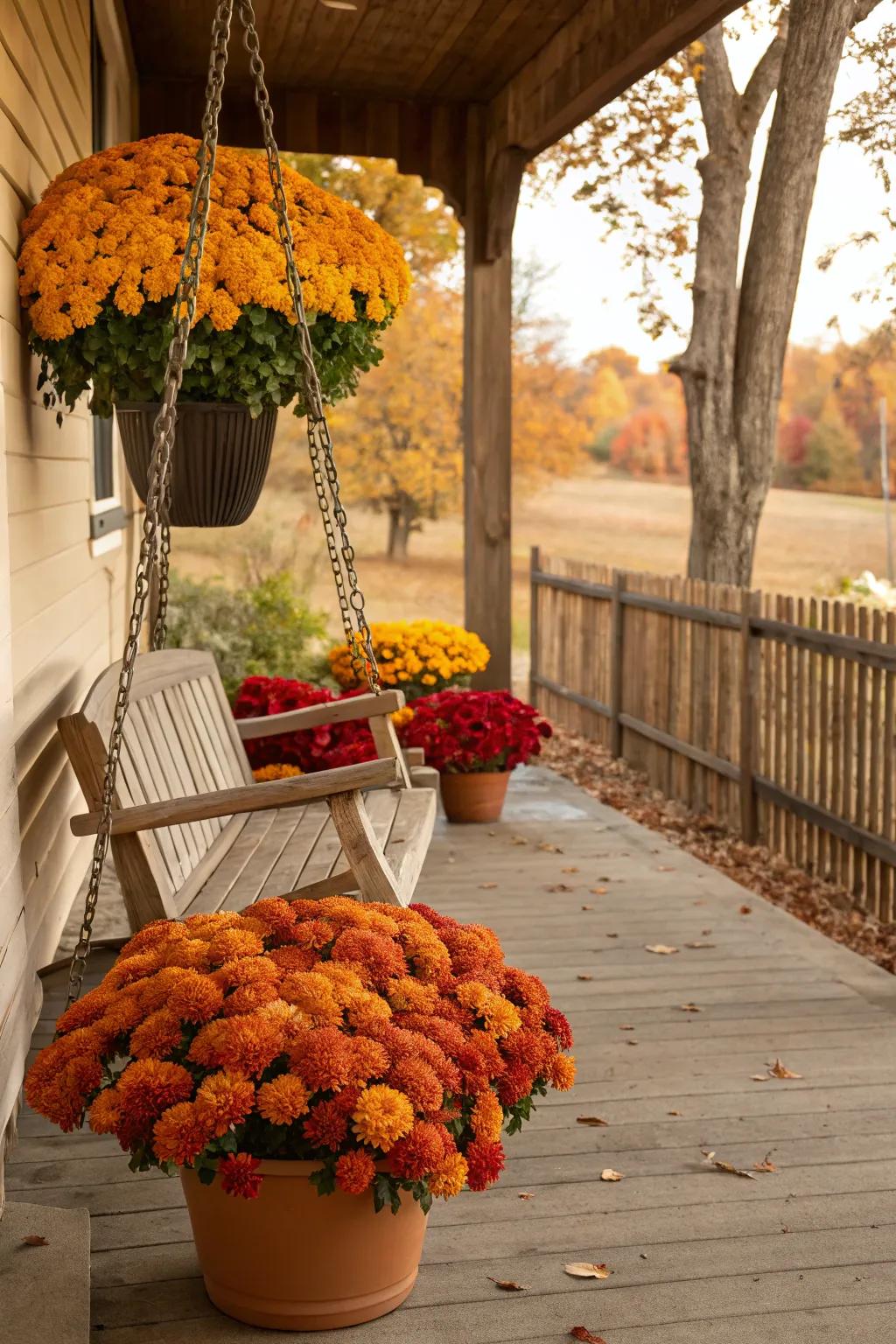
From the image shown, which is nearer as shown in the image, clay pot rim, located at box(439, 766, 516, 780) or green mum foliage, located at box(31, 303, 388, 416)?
green mum foliage, located at box(31, 303, 388, 416)

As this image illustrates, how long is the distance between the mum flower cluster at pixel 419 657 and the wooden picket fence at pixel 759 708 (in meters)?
1.03

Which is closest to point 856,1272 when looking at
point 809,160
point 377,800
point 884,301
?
point 377,800

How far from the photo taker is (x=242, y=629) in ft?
28.5

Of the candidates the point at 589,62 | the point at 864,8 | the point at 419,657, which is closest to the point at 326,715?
the point at 419,657

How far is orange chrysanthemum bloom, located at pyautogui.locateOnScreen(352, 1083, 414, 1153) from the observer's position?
1.73 m

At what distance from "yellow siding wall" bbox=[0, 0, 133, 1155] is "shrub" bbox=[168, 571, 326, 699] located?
3.91 meters

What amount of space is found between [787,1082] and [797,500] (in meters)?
18.9

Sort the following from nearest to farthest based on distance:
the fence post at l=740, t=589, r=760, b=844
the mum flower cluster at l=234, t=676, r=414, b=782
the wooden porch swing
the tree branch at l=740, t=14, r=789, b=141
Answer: the wooden porch swing
the mum flower cluster at l=234, t=676, r=414, b=782
the fence post at l=740, t=589, r=760, b=844
the tree branch at l=740, t=14, r=789, b=141

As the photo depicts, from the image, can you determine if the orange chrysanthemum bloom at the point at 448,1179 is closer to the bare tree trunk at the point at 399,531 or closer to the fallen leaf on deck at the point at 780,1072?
the fallen leaf on deck at the point at 780,1072

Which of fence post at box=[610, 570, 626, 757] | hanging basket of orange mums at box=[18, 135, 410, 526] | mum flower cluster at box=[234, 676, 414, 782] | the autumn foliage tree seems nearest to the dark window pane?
mum flower cluster at box=[234, 676, 414, 782]

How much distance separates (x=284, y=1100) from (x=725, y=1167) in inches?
43.6

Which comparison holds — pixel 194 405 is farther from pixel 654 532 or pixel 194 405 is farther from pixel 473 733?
pixel 654 532

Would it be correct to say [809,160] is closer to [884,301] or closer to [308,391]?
[884,301]

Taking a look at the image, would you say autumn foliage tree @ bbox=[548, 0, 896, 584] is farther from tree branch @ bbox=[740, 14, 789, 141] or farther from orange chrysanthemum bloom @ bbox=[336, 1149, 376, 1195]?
orange chrysanthemum bloom @ bbox=[336, 1149, 376, 1195]
